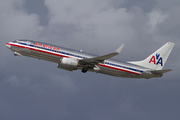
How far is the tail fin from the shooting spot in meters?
53.2

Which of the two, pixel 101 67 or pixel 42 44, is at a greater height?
pixel 42 44

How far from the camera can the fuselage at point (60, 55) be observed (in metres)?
44.7

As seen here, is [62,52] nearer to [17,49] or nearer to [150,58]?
[17,49]

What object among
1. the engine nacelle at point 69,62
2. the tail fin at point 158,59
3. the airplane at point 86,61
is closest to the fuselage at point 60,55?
the airplane at point 86,61

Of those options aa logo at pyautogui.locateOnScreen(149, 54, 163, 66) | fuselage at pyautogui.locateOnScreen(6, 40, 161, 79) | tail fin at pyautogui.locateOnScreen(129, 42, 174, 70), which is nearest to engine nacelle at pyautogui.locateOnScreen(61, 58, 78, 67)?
fuselage at pyautogui.locateOnScreen(6, 40, 161, 79)

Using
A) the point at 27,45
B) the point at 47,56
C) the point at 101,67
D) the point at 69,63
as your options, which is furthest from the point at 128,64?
the point at 27,45

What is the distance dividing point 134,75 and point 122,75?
2.66m

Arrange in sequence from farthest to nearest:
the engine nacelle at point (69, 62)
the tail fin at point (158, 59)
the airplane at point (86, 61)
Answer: the tail fin at point (158, 59) < the airplane at point (86, 61) < the engine nacelle at point (69, 62)

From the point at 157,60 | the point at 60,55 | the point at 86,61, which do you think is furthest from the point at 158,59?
the point at 60,55

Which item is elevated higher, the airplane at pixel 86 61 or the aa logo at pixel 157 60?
the aa logo at pixel 157 60

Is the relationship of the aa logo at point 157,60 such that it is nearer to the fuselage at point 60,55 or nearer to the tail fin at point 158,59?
the tail fin at point 158,59

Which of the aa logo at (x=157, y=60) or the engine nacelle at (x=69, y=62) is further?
the aa logo at (x=157, y=60)

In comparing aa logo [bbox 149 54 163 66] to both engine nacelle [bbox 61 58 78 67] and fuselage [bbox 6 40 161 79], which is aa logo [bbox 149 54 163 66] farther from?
engine nacelle [bbox 61 58 78 67]

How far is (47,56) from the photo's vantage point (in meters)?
44.8
